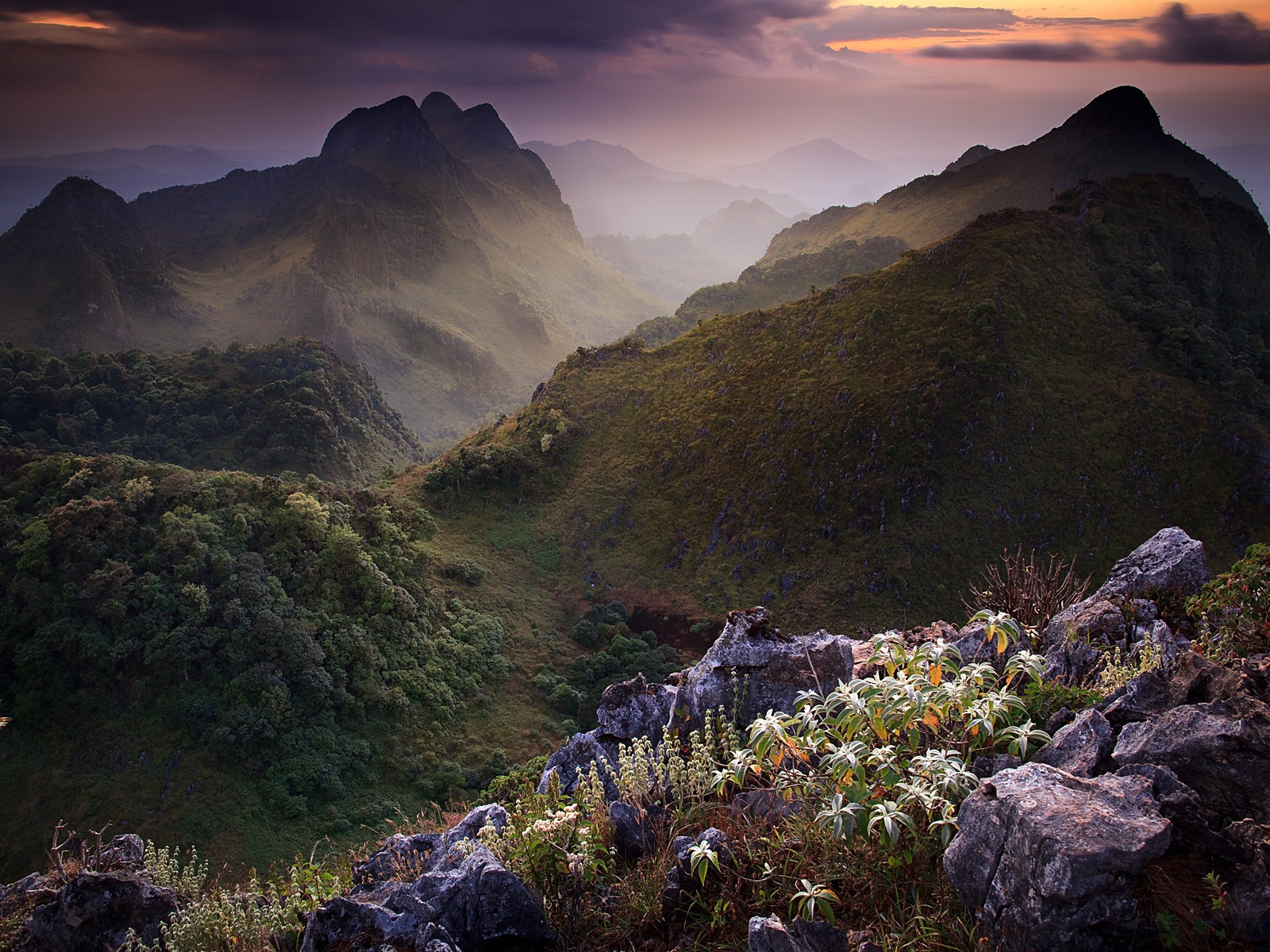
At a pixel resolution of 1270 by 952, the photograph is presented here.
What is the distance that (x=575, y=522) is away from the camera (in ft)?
164

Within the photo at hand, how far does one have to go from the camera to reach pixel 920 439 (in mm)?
43062

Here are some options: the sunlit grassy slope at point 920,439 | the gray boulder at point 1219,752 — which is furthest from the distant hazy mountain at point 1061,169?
the gray boulder at point 1219,752

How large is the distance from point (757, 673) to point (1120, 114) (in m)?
131

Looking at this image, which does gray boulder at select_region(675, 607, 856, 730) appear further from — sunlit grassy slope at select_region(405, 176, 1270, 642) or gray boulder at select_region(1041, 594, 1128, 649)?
sunlit grassy slope at select_region(405, 176, 1270, 642)

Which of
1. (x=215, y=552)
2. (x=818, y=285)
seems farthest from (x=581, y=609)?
(x=818, y=285)

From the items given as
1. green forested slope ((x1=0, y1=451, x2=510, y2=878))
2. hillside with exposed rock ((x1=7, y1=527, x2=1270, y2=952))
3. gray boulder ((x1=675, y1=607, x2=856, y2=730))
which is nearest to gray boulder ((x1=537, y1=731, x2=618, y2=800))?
gray boulder ((x1=675, y1=607, x2=856, y2=730))

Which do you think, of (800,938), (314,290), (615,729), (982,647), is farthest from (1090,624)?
(314,290)

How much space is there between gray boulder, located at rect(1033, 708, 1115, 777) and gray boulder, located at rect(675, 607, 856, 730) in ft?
14.1

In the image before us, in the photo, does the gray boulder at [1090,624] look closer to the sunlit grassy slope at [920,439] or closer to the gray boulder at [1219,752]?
the gray boulder at [1219,752]

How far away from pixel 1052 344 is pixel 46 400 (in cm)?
10589

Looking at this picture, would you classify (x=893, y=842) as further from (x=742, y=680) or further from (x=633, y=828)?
(x=742, y=680)

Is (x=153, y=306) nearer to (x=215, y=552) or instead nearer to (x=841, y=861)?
(x=215, y=552)

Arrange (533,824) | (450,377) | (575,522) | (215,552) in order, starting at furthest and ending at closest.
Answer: (450,377), (575,522), (215,552), (533,824)

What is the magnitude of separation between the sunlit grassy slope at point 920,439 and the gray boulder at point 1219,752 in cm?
3428
